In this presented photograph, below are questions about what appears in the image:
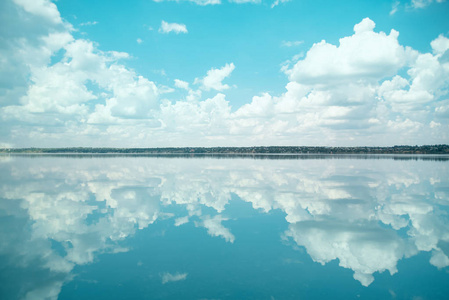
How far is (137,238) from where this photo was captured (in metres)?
16.0

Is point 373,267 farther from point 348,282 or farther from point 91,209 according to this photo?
point 91,209

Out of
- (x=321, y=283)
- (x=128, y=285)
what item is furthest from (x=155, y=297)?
(x=321, y=283)

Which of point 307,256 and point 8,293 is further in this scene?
point 307,256

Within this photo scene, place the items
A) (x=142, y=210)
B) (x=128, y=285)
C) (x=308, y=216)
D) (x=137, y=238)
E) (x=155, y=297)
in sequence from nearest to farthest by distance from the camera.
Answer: (x=155, y=297), (x=128, y=285), (x=137, y=238), (x=308, y=216), (x=142, y=210)

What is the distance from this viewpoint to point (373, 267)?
494 inches

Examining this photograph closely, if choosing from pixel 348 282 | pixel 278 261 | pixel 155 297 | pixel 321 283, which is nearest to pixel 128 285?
pixel 155 297

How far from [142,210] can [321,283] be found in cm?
1528

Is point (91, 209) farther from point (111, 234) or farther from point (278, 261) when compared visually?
point (278, 261)

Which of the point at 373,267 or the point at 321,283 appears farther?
the point at 373,267

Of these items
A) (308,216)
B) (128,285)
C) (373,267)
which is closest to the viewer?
(128,285)

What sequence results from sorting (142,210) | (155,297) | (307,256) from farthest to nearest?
1. (142,210)
2. (307,256)
3. (155,297)

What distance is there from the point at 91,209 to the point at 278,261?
1627cm

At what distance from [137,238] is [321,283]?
9.97m

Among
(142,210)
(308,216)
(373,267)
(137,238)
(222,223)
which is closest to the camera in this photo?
(373,267)
